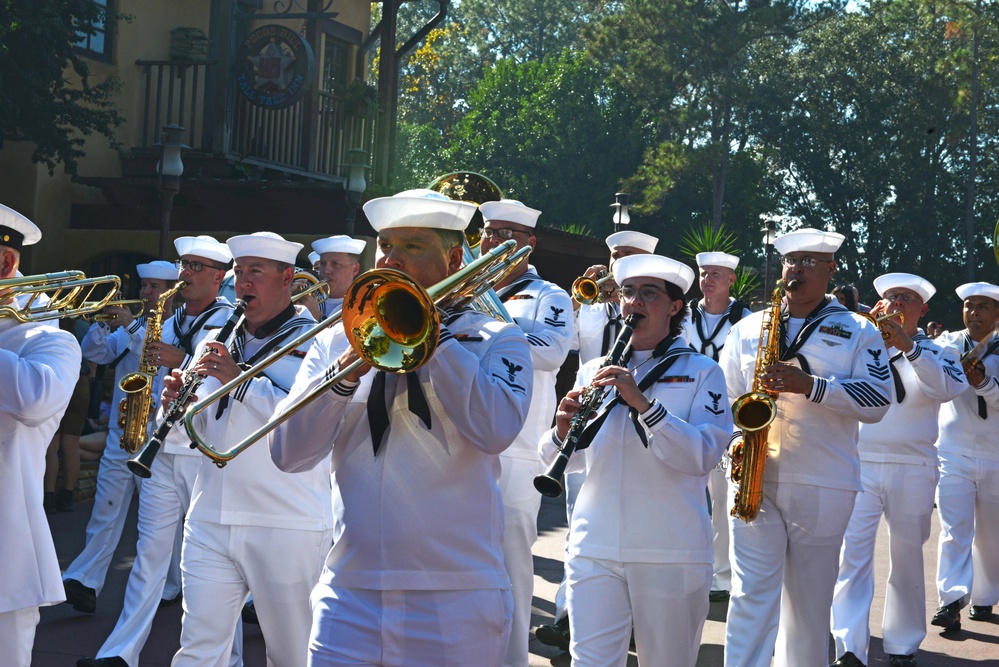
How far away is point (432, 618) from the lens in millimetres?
3832

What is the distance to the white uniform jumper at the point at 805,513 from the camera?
6262 mm

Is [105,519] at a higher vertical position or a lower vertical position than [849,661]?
higher

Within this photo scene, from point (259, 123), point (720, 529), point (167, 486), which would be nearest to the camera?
point (167, 486)

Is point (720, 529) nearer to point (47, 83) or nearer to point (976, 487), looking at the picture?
point (976, 487)

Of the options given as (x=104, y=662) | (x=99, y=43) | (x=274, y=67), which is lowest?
(x=104, y=662)

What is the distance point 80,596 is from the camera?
8.10m

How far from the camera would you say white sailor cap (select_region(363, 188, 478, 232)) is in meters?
4.00

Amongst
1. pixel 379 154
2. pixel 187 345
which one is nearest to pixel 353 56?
pixel 379 154

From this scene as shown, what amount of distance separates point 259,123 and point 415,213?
14.4 meters

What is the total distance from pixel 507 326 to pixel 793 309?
293 cm

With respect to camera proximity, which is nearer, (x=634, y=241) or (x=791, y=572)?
(x=791, y=572)

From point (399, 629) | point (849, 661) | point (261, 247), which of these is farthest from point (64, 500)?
point (399, 629)

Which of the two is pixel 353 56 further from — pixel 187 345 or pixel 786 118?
pixel 786 118

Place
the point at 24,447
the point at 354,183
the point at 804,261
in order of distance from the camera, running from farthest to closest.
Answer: the point at 354,183 < the point at 804,261 < the point at 24,447
